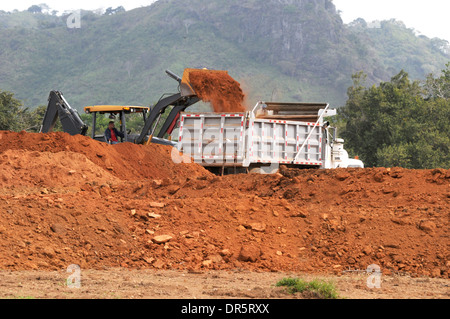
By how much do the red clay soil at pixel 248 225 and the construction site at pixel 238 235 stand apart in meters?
0.02

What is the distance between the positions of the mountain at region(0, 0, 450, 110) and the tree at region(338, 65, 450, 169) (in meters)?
73.1

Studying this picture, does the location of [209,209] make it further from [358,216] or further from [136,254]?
[358,216]

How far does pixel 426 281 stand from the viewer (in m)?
7.63

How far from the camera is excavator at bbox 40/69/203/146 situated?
1795 cm

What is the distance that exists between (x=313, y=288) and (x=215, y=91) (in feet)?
37.9

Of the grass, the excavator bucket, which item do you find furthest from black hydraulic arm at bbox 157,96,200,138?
the grass

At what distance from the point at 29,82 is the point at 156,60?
2893cm

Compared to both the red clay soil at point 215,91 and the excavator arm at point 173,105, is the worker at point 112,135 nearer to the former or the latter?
the excavator arm at point 173,105

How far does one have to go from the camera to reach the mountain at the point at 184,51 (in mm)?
126750

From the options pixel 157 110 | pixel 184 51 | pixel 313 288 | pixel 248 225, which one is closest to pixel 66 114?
pixel 157 110

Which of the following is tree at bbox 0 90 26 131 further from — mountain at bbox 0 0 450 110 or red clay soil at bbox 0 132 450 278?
mountain at bbox 0 0 450 110

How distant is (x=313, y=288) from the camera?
6.35m

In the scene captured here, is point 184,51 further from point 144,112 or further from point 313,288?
point 313,288
